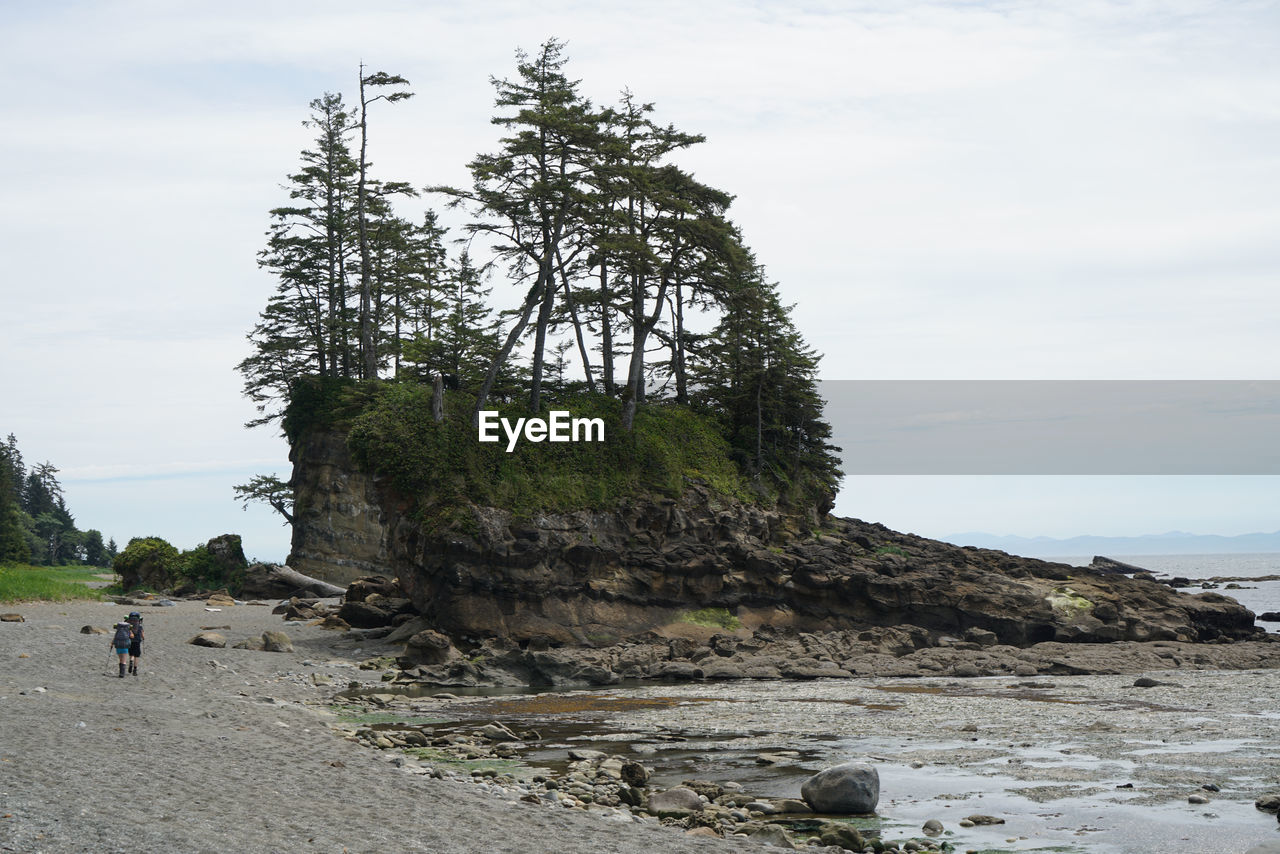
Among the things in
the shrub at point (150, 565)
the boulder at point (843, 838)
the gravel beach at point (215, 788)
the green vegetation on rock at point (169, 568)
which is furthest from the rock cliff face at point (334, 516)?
the boulder at point (843, 838)

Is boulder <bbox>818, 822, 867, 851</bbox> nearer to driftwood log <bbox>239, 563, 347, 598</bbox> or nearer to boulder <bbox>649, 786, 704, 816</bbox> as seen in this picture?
boulder <bbox>649, 786, 704, 816</bbox>

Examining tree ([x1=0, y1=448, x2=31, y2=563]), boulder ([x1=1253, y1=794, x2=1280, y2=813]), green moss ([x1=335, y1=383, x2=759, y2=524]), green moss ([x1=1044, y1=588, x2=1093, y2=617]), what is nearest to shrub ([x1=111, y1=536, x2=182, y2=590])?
tree ([x1=0, y1=448, x2=31, y2=563])

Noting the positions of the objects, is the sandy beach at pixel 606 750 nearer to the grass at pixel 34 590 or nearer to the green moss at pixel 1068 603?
the green moss at pixel 1068 603

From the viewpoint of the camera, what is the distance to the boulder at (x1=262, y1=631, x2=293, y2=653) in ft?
116

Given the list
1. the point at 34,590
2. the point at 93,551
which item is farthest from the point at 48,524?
the point at 34,590

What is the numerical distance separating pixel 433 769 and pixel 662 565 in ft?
81.9

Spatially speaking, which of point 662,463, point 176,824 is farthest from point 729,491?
point 176,824

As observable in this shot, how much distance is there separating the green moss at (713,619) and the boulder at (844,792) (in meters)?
25.6

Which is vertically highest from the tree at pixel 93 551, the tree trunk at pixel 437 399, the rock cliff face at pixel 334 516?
the tree trunk at pixel 437 399

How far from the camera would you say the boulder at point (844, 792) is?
14.7m

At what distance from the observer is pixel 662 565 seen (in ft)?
134

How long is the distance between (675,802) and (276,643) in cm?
2484

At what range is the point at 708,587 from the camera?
4134 cm

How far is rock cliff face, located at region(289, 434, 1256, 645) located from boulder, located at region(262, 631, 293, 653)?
18.1 ft
